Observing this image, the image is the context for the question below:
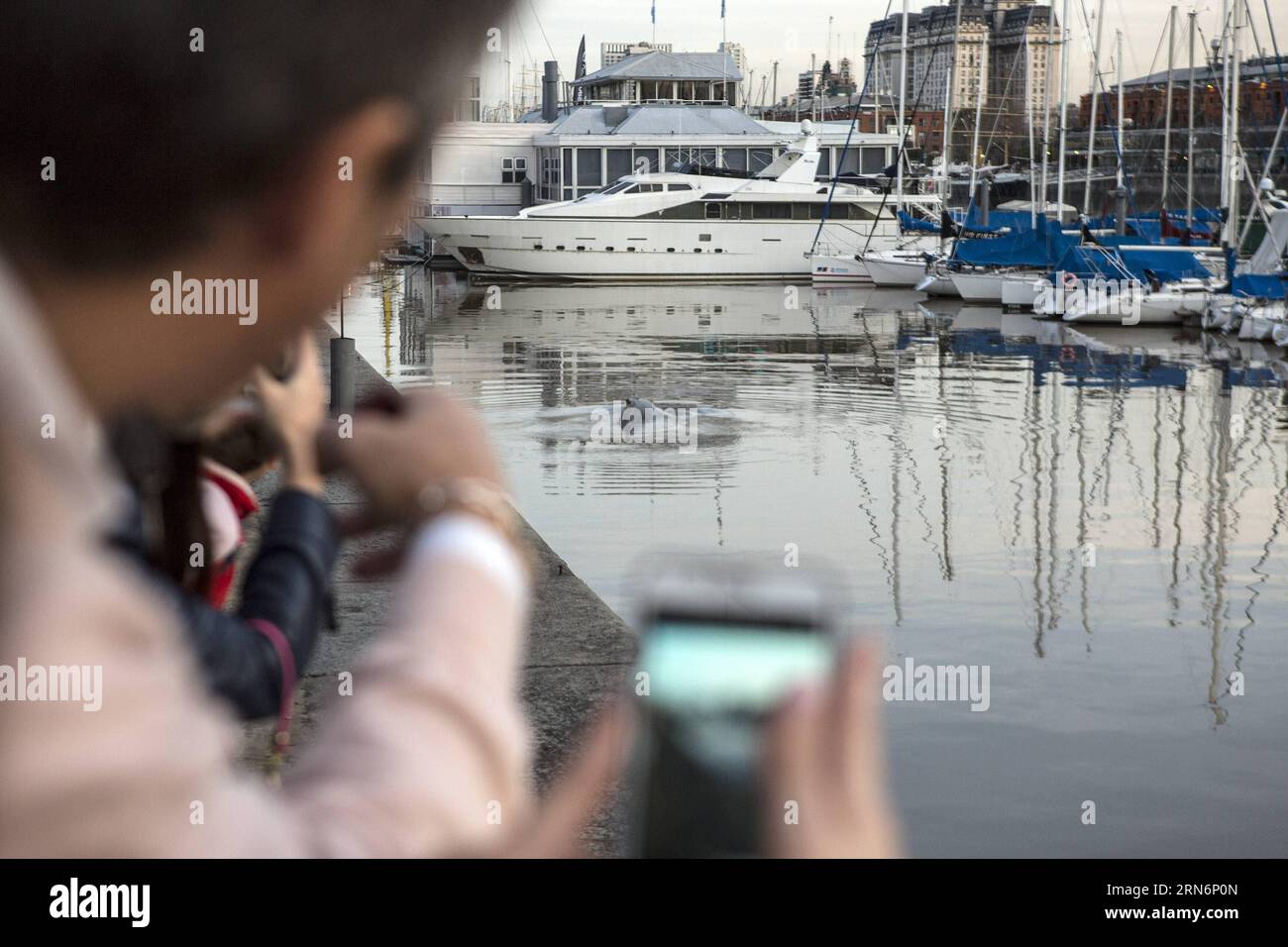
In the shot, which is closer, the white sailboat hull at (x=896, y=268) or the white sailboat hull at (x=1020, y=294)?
the white sailboat hull at (x=1020, y=294)

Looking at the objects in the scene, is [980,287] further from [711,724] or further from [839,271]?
[711,724]

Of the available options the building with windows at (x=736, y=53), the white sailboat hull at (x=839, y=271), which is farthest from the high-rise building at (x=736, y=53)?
the white sailboat hull at (x=839, y=271)

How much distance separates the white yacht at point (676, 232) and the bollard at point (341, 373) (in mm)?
39210

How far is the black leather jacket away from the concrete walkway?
10.2 ft

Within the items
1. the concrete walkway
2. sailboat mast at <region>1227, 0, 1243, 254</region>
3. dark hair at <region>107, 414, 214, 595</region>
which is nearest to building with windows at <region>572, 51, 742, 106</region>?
sailboat mast at <region>1227, 0, 1243, 254</region>

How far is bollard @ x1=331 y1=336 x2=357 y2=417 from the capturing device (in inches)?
500

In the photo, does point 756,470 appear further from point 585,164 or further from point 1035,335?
point 585,164

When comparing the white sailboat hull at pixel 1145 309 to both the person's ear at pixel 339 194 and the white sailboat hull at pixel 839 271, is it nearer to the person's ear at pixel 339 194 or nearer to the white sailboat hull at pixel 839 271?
the white sailboat hull at pixel 839 271

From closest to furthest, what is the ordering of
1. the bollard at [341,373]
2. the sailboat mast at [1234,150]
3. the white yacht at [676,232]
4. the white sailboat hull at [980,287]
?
1. the bollard at [341,373]
2. the sailboat mast at [1234,150]
3. the white sailboat hull at [980,287]
4. the white yacht at [676,232]

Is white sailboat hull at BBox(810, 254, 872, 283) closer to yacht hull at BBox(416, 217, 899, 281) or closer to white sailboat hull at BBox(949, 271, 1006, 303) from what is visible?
yacht hull at BBox(416, 217, 899, 281)

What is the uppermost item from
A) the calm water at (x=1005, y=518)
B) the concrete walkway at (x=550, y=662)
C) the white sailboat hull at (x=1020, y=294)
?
the white sailboat hull at (x=1020, y=294)

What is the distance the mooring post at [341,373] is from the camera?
1269cm

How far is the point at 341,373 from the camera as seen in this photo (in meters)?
12.9

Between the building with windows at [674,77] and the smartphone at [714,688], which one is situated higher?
the building with windows at [674,77]
